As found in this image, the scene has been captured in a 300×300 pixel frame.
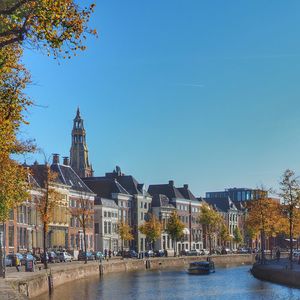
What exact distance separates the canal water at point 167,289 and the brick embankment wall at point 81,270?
1.12 metres

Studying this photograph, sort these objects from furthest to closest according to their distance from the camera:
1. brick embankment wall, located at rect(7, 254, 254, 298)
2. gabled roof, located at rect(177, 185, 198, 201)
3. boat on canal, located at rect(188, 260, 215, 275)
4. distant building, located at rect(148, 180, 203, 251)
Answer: gabled roof, located at rect(177, 185, 198, 201) → distant building, located at rect(148, 180, 203, 251) → boat on canal, located at rect(188, 260, 215, 275) → brick embankment wall, located at rect(7, 254, 254, 298)

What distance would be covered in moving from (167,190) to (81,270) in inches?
4048

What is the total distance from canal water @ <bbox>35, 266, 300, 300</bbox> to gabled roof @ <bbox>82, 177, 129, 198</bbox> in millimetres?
64745

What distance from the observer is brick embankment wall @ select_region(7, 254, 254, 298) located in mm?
58478

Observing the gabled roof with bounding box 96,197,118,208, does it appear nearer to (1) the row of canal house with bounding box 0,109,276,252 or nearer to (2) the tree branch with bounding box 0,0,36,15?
(1) the row of canal house with bounding box 0,109,276,252

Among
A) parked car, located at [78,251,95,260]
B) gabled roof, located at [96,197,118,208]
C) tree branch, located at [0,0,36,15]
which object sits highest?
tree branch, located at [0,0,36,15]

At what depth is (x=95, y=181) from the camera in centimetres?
15725

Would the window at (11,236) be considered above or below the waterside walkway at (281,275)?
above

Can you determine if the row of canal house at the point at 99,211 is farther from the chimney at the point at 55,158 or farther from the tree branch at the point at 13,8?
the tree branch at the point at 13,8

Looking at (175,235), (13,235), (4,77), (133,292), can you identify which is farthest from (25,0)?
(175,235)

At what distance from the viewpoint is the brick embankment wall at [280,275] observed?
6899 centimetres

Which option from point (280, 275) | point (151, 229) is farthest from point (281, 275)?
point (151, 229)

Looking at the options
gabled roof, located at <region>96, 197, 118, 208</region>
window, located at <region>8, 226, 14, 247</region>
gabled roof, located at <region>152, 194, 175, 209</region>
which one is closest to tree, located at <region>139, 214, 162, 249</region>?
gabled roof, located at <region>96, 197, 118, 208</region>

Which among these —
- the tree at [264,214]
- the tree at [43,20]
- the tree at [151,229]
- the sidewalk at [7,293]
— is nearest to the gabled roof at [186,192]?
the tree at [151,229]
